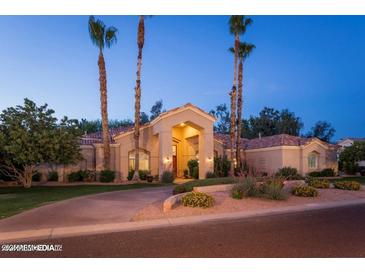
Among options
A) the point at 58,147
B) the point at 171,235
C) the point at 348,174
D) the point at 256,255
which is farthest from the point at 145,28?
the point at 348,174

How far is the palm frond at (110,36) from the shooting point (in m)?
23.5

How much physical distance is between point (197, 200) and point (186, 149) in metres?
18.9

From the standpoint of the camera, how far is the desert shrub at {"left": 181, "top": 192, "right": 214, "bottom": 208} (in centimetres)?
1079

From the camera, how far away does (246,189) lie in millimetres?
12367

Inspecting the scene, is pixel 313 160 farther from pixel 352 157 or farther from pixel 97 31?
pixel 97 31

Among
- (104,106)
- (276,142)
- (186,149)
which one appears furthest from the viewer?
(186,149)

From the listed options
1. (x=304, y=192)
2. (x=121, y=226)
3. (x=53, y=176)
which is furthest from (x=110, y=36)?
(x=121, y=226)

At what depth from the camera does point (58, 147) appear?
61.9ft

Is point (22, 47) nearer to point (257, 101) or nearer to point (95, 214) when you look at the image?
point (95, 214)

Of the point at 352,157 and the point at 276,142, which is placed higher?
the point at 276,142

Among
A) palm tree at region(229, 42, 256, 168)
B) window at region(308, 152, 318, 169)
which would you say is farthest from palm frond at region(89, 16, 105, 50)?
window at region(308, 152, 318, 169)

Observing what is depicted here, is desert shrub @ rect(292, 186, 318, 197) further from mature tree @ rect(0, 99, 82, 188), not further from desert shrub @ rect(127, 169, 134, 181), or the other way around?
desert shrub @ rect(127, 169, 134, 181)
